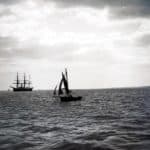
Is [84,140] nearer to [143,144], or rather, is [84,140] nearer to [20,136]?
[143,144]

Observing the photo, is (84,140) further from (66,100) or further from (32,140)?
(66,100)

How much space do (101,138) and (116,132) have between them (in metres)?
3.05

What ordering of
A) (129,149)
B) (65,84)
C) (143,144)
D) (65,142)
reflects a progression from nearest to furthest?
(129,149), (143,144), (65,142), (65,84)

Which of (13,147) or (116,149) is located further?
(13,147)

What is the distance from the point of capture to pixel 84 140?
67.7 feet

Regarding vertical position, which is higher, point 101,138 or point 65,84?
point 65,84

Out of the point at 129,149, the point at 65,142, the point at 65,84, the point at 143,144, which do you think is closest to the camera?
the point at 129,149

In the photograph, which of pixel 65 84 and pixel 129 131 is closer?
pixel 129 131

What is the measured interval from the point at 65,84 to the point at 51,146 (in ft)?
204

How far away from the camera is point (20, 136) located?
76.1ft

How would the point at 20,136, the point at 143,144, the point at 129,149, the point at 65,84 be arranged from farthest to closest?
the point at 65,84, the point at 20,136, the point at 143,144, the point at 129,149

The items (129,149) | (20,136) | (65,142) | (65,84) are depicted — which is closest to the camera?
(129,149)

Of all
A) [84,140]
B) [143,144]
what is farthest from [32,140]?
[143,144]

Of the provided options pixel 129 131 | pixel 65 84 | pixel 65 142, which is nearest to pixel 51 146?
pixel 65 142
